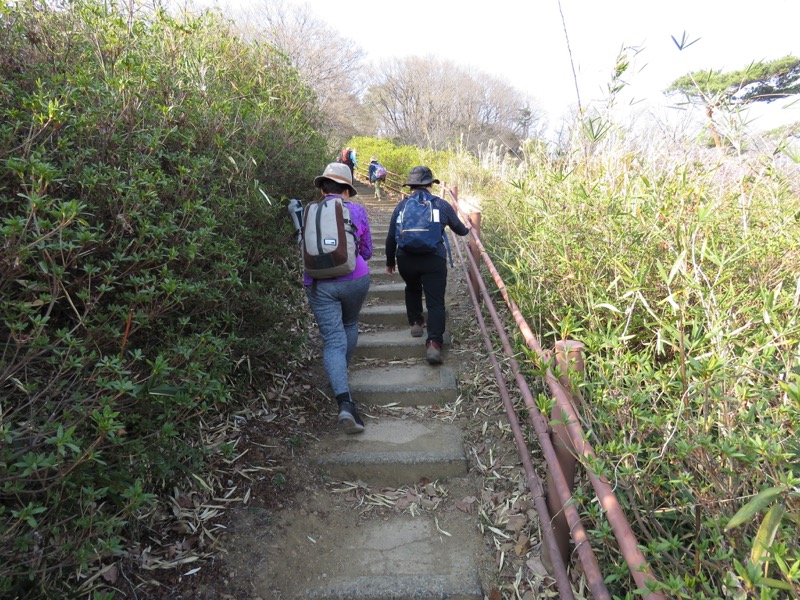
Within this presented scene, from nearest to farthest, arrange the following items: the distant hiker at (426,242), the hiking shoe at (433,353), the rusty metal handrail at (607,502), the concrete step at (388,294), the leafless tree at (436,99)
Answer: the rusty metal handrail at (607,502), the distant hiker at (426,242), the hiking shoe at (433,353), the concrete step at (388,294), the leafless tree at (436,99)

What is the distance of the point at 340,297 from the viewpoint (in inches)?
130

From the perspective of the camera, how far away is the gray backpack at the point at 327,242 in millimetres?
3094

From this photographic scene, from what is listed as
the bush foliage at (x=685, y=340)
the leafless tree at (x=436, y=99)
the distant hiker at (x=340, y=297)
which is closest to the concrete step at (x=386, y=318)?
the bush foliage at (x=685, y=340)

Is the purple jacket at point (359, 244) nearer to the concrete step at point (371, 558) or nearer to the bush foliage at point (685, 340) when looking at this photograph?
the bush foliage at point (685, 340)

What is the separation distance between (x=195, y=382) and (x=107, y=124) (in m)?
1.27

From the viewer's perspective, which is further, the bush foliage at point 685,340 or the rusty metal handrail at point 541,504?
the rusty metal handrail at point 541,504

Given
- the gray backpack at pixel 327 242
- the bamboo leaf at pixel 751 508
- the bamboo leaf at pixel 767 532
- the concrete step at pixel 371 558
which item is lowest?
the concrete step at pixel 371 558

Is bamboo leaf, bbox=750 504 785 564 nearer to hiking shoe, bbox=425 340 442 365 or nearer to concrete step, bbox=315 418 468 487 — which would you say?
concrete step, bbox=315 418 468 487

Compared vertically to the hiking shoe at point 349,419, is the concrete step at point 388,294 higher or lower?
higher

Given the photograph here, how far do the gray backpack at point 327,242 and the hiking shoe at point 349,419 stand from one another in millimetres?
880

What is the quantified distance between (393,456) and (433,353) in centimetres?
118

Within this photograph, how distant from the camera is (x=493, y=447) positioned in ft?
10.2

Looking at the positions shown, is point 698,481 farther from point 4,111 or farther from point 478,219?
point 478,219

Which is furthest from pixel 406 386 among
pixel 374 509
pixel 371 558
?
pixel 371 558
